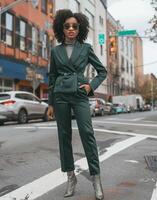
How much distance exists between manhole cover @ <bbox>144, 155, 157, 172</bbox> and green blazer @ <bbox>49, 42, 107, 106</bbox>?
2445 mm

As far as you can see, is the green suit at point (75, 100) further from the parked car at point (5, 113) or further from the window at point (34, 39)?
the window at point (34, 39)

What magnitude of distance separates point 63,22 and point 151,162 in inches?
135

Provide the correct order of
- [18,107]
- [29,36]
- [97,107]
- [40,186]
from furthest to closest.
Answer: [29,36] → [97,107] → [18,107] → [40,186]

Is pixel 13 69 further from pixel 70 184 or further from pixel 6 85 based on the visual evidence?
pixel 70 184

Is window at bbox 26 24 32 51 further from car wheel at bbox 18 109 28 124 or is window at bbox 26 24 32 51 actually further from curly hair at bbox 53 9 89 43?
curly hair at bbox 53 9 89 43

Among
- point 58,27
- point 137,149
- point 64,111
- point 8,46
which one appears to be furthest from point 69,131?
point 8,46

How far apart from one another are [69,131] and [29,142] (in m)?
5.56

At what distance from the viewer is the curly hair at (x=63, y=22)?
552 cm

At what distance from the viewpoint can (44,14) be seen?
42.8 meters

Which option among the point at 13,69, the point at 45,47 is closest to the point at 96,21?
the point at 45,47

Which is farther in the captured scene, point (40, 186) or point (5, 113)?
point (5, 113)

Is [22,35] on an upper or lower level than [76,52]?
upper

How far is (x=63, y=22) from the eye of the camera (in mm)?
5508

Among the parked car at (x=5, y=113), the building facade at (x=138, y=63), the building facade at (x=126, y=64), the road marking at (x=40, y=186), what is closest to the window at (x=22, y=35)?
the parked car at (x=5, y=113)
